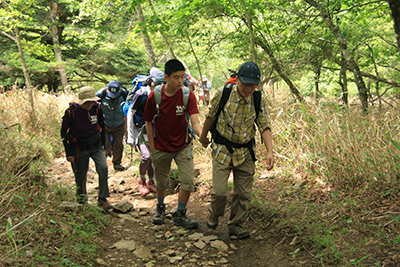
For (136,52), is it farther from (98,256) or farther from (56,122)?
(98,256)

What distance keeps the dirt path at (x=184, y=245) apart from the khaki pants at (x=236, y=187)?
0.37 metres

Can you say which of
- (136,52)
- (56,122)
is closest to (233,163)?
(56,122)

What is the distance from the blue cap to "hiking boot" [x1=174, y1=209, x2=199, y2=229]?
367cm

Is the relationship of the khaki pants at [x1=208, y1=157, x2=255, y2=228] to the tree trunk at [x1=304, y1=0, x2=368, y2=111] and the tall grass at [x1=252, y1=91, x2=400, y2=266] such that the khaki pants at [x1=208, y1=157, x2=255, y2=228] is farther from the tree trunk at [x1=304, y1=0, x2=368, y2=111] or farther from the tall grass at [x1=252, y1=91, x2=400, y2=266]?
the tree trunk at [x1=304, y1=0, x2=368, y2=111]

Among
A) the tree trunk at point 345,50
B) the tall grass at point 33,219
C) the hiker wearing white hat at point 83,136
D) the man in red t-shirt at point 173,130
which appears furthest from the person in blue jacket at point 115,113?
the tree trunk at point 345,50

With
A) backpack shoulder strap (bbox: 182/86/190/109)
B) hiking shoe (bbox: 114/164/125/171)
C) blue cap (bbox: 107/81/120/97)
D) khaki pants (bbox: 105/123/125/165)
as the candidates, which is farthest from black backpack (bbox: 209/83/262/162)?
hiking shoe (bbox: 114/164/125/171)

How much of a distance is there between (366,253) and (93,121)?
154 inches

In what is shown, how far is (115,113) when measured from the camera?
23.8ft

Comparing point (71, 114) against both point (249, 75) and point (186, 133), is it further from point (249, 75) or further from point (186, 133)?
point (249, 75)

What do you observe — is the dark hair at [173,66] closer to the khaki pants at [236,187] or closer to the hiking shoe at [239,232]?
the khaki pants at [236,187]

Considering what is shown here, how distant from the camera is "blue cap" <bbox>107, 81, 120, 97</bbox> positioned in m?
6.75

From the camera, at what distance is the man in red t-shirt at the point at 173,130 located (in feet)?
12.9

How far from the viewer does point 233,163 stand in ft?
11.6

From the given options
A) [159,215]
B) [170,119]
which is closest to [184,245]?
[159,215]
